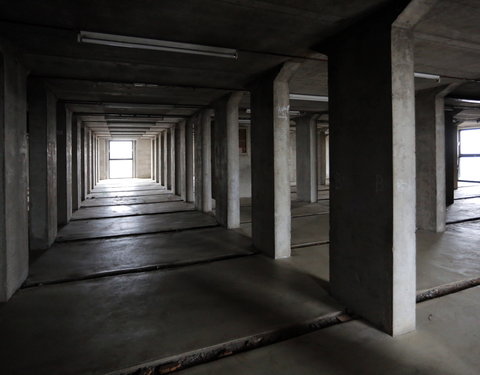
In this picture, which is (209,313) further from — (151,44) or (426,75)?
(426,75)

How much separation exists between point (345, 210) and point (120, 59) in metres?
3.40

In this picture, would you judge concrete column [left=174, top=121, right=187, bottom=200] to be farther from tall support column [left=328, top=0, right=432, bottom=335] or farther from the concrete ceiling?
tall support column [left=328, top=0, right=432, bottom=335]

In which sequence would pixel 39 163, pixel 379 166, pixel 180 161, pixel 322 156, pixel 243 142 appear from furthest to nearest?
pixel 322 156 < pixel 243 142 < pixel 180 161 < pixel 39 163 < pixel 379 166

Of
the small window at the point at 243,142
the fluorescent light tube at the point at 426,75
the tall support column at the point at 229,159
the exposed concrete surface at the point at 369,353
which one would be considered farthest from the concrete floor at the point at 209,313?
the small window at the point at 243,142

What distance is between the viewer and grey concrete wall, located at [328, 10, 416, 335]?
2.70 meters

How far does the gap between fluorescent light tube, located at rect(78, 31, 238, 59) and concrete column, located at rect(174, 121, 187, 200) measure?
26.7ft

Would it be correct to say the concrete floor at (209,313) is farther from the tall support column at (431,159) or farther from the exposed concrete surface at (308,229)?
the tall support column at (431,159)

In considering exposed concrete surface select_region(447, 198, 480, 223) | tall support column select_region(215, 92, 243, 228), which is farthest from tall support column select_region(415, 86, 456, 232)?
tall support column select_region(215, 92, 243, 228)

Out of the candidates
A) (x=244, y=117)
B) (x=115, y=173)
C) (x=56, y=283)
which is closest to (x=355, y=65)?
(x=56, y=283)

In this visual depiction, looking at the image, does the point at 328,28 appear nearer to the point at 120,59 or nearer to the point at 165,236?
the point at 120,59

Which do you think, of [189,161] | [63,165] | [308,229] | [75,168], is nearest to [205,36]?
[308,229]

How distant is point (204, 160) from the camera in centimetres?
889

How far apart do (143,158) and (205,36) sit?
24.1m

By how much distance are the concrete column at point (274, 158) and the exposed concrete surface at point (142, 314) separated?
0.73 meters
